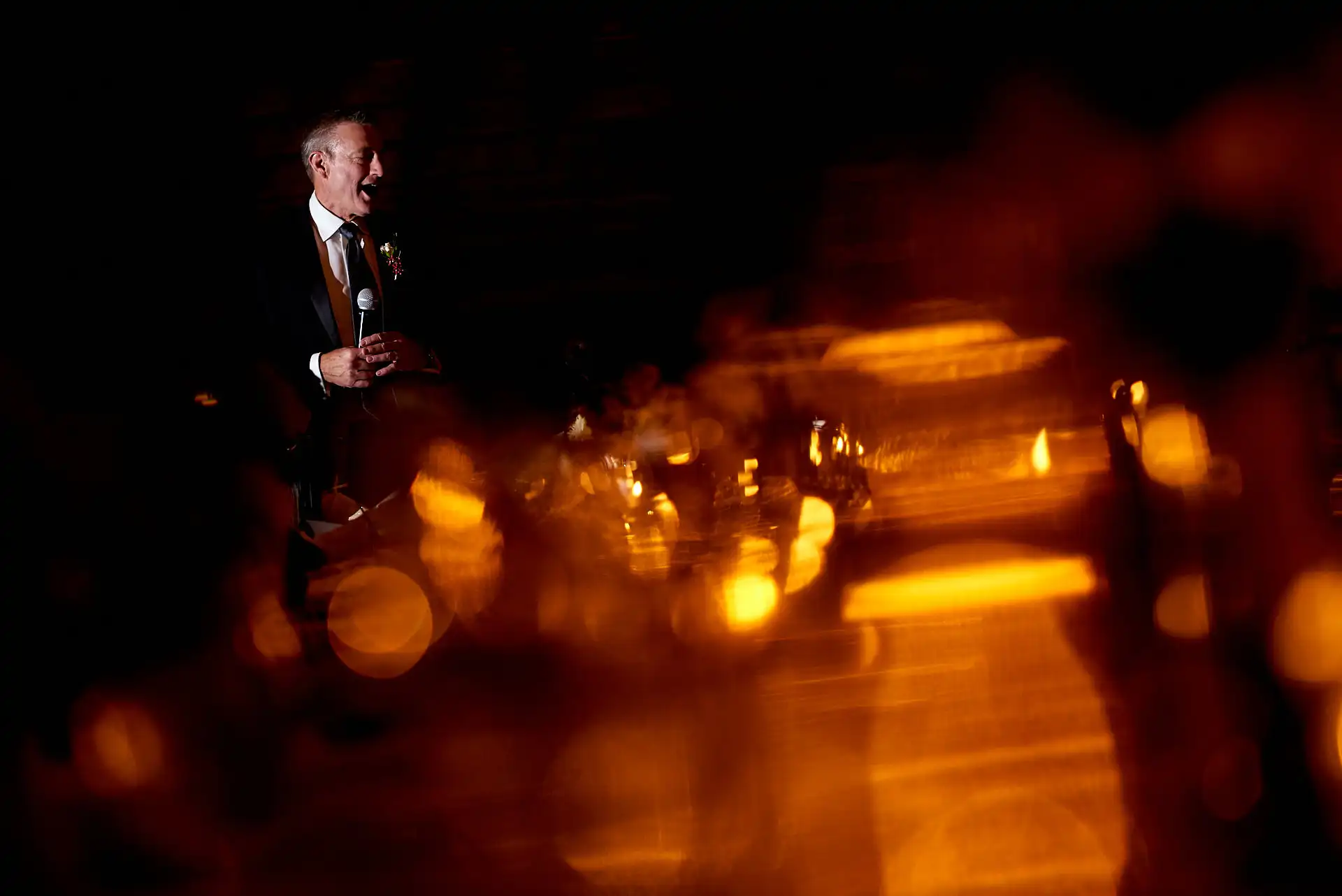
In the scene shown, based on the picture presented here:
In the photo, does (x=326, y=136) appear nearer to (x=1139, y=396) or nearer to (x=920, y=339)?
(x=920, y=339)

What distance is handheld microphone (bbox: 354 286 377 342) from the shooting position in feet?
6.69

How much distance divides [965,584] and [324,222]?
2.79m

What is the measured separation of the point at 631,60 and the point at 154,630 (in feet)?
8.31

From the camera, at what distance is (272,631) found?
8.58 feet

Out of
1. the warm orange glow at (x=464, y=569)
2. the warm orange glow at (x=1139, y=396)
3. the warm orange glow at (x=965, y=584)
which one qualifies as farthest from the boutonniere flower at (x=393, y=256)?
the warm orange glow at (x=1139, y=396)

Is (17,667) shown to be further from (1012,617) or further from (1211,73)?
(1211,73)

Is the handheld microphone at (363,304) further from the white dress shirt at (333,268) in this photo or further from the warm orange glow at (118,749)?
the warm orange glow at (118,749)

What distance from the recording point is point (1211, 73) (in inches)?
115

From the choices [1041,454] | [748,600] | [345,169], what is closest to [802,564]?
[748,600]

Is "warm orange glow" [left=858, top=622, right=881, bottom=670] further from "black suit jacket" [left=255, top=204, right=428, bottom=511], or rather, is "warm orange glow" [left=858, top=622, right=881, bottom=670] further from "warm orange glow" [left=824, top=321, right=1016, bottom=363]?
"black suit jacket" [left=255, top=204, right=428, bottom=511]

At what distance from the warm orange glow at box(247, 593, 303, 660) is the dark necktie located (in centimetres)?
109

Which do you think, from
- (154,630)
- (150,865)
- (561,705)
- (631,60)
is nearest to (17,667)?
(154,630)

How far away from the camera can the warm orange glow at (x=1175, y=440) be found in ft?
10.4

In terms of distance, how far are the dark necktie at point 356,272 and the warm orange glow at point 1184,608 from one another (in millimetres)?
3068
